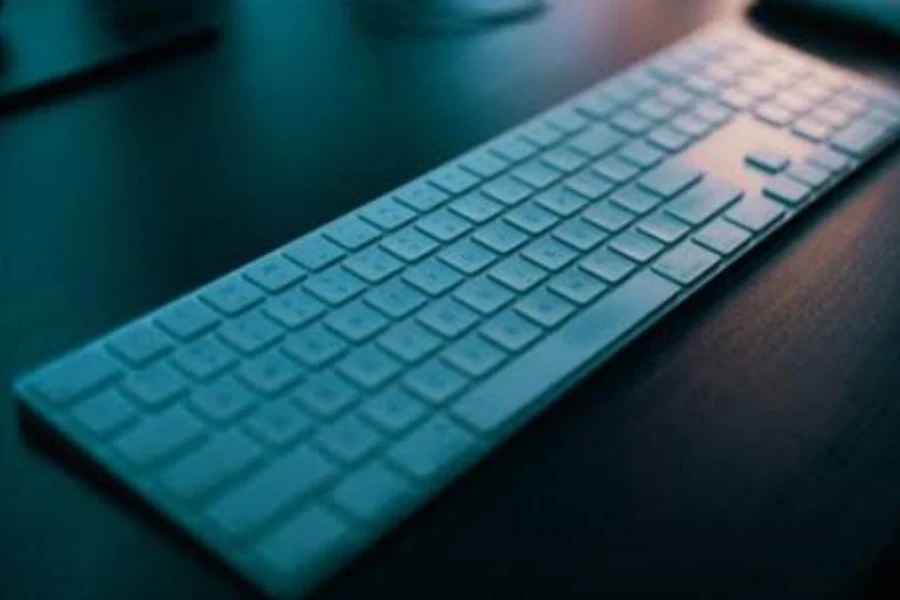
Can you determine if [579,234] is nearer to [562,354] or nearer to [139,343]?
[562,354]

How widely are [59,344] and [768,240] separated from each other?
32 cm

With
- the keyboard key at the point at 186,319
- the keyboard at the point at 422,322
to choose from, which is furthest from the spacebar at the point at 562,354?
the keyboard key at the point at 186,319

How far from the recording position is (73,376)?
419mm

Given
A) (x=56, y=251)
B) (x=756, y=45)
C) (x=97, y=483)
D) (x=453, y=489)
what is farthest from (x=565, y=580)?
(x=756, y=45)

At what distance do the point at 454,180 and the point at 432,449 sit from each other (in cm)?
19

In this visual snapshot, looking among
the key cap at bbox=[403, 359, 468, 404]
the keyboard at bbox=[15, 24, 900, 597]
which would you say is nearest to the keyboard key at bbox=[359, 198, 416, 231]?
the keyboard at bbox=[15, 24, 900, 597]

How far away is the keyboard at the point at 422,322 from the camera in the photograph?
0.38 metres

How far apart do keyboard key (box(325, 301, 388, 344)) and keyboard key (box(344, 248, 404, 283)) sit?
0.02 meters

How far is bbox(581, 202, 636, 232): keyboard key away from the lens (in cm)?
53

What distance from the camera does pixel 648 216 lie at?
545 millimetres

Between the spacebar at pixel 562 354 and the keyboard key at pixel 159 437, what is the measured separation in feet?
0.30

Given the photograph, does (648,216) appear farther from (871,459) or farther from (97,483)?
(97,483)

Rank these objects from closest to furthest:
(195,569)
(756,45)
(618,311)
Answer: (195,569) < (618,311) < (756,45)

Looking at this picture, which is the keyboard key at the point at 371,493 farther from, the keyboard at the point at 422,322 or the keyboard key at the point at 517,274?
the keyboard key at the point at 517,274
